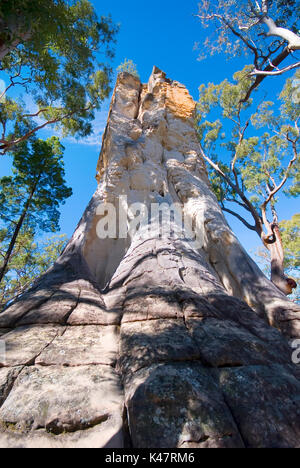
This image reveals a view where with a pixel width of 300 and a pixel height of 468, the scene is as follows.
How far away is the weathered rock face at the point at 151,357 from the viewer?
5.55 feet

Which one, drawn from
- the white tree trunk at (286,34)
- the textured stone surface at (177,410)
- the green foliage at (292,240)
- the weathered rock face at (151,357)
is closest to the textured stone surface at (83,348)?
the weathered rock face at (151,357)

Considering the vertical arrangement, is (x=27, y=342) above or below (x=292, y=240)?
below

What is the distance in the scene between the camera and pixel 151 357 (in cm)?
224

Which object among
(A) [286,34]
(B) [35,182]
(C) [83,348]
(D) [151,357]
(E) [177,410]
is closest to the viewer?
(E) [177,410]

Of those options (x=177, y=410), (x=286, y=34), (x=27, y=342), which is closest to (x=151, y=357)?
(x=177, y=410)

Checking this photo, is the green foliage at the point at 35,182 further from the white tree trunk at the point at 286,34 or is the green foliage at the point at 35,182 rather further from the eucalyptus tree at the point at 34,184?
the white tree trunk at the point at 286,34

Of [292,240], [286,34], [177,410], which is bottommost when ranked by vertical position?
[177,410]

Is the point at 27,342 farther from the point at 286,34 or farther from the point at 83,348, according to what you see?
the point at 286,34

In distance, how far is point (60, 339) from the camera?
2.61 meters

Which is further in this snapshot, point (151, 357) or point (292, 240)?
point (292, 240)

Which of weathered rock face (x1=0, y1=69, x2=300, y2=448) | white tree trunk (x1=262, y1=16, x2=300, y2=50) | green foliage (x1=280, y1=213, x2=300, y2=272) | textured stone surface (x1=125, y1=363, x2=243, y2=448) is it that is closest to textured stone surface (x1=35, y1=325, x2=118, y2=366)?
weathered rock face (x1=0, y1=69, x2=300, y2=448)
